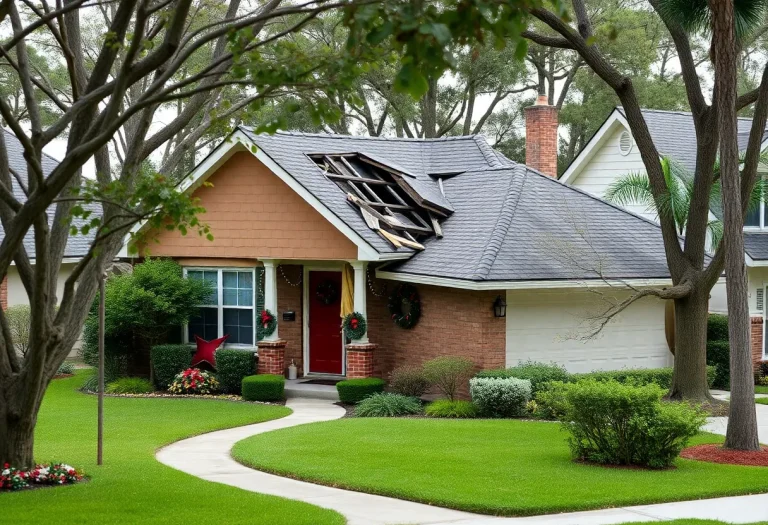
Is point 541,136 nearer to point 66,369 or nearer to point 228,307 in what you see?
point 228,307

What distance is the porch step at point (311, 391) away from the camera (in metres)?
21.4

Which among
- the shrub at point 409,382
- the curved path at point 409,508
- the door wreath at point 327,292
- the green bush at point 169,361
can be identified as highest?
the door wreath at point 327,292

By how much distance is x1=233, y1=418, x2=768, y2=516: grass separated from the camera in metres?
11.0

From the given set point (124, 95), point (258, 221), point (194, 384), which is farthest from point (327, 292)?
point (124, 95)

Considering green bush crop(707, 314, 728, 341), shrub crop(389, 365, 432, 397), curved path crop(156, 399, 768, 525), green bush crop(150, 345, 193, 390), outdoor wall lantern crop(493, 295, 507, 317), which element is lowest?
curved path crop(156, 399, 768, 525)

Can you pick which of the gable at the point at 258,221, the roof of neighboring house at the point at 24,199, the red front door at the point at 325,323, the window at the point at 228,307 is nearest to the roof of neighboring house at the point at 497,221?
the gable at the point at 258,221

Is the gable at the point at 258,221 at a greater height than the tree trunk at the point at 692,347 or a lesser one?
greater

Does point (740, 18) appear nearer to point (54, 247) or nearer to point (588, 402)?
point (588, 402)

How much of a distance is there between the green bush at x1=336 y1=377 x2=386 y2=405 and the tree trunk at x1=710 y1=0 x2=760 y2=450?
7.82 meters

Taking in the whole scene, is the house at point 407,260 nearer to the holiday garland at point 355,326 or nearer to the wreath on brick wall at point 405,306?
the wreath on brick wall at point 405,306

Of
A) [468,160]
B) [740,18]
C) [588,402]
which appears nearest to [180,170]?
[468,160]

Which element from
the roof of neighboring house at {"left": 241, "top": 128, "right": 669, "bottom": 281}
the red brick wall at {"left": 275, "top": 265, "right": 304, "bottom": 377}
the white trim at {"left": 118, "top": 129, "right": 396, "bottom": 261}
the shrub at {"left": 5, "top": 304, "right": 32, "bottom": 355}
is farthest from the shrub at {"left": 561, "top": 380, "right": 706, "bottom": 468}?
the shrub at {"left": 5, "top": 304, "right": 32, "bottom": 355}

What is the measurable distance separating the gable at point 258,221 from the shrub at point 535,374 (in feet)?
12.7

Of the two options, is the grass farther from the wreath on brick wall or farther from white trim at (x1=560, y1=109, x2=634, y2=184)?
white trim at (x1=560, y1=109, x2=634, y2=184)
